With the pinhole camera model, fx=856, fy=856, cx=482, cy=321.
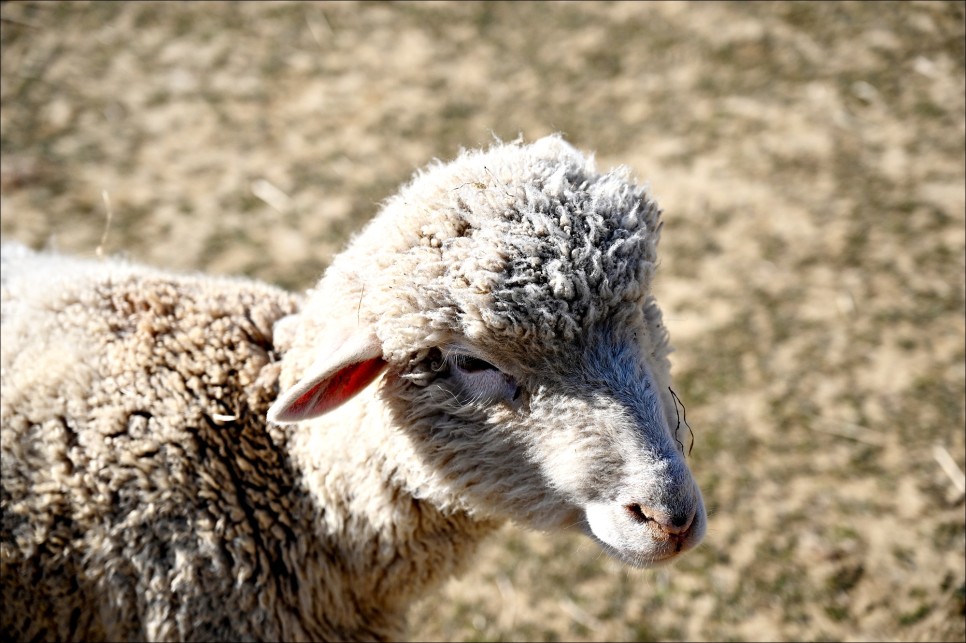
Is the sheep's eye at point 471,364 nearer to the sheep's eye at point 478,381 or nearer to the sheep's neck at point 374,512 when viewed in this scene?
the sheep's eye at point 478,381

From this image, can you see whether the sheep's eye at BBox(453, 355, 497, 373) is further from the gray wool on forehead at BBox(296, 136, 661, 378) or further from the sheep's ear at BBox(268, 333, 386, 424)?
the sheep's ear at BBox(268, 333, 386, 424)

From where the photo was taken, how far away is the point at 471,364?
2.76 meters

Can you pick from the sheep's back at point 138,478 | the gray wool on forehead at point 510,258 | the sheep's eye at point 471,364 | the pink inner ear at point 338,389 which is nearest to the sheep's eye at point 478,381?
the sheep's eye at point 471,364

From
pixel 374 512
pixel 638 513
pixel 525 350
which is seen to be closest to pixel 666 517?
pixel 638 513

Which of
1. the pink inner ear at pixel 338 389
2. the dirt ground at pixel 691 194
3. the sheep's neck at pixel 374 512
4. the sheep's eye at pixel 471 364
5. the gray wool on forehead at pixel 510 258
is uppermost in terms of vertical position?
the gray wool on forehead at pixel 510 258

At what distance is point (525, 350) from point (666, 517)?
2.17 feet

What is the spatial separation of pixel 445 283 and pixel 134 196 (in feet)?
16.0

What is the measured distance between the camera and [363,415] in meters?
2.96

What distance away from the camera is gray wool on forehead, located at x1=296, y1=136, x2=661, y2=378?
2.56 meters

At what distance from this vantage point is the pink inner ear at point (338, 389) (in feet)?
8.91

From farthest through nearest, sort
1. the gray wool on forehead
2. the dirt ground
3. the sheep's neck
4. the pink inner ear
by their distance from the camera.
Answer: the dirt ground < the sheep's neck < the pink inner ear < the gray wool on forehead

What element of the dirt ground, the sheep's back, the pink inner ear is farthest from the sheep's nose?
the dirt ground

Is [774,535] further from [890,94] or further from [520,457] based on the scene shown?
[890,94]

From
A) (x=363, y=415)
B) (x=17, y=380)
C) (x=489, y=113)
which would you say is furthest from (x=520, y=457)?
(x=489, y=113)
